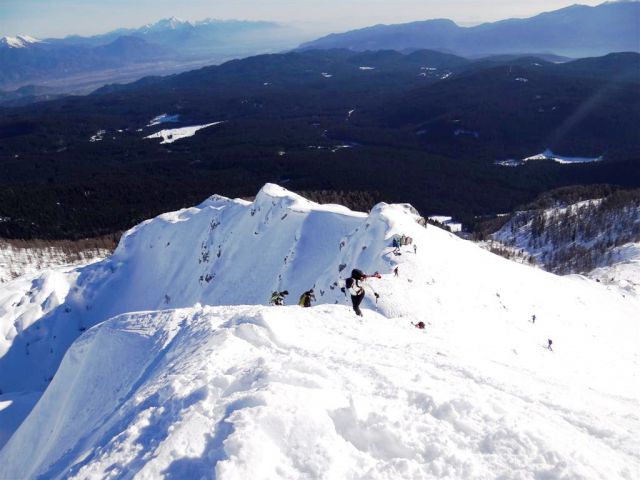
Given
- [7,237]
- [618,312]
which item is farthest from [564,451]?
[7,237]

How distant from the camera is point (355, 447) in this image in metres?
9.64

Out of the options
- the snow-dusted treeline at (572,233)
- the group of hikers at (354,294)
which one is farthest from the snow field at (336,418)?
the snow-dusted treeline at (572,233)

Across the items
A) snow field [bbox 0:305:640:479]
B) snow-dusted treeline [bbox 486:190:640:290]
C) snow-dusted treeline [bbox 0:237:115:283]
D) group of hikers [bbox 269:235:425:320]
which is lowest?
snow-dusted treeline [bbox 486:190:640:290]

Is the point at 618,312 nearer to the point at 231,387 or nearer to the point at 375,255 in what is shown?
the point at 375,255

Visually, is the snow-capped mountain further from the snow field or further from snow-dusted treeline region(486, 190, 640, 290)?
snow-dusted treeline region(486, 190, 640, 290)

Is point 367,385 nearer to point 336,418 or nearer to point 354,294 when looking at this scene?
point 336,418

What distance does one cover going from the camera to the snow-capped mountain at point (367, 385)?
935 cm

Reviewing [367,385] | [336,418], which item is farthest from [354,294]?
[336,418]

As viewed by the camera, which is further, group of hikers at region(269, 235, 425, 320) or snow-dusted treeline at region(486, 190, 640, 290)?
snow-dusted treeline at region(486, 190, 640, 290)

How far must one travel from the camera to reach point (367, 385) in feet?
38.2

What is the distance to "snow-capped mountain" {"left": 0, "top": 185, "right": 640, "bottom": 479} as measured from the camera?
30.7 ft

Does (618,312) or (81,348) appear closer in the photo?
(81,348)

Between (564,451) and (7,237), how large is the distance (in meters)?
136

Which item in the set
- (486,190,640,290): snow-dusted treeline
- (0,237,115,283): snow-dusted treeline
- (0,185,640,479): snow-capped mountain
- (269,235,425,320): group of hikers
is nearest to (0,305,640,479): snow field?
(0,185,640,479): snow-capped mountain
